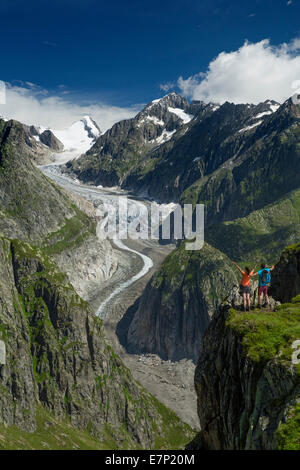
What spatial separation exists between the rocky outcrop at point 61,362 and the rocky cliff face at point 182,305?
112 ft

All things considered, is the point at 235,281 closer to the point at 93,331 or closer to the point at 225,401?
the point at 93,331

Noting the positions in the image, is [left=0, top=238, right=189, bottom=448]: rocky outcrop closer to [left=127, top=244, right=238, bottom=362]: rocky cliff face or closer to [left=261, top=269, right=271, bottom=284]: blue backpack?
[left=127, top=244, right=238, bottom=362]: rocky cliff face

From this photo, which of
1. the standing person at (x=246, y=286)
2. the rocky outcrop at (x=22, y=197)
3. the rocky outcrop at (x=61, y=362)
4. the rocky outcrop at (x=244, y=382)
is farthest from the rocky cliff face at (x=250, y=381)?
the rocky outcrop at (x=22, y=197)

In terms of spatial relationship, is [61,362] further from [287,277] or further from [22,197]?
[22,197]

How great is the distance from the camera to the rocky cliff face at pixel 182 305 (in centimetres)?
12975

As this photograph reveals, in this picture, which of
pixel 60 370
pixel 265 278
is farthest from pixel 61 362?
pixel 265 278

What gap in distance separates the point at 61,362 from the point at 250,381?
2739 inches

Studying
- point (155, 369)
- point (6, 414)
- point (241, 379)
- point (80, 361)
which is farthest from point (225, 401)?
point (155, 369)

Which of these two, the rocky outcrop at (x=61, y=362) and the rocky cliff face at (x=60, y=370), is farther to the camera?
the rocky outcrop at (x=61, y=362)

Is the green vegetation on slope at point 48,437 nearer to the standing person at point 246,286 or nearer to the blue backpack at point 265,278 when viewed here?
the standing person at point 246,286

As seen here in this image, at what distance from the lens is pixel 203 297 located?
133 meters

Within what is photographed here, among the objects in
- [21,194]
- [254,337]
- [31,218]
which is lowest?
[254,337]

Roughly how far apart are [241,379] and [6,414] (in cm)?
5536

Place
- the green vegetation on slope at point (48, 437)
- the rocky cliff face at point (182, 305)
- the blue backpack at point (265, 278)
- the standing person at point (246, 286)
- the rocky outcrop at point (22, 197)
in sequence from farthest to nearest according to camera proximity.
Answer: the rocky outcrop at point (22, 197) → the rocky cliff face at point (182, 305) → the green vegetation on slope at point (48, 437) → the blue backpack at point (265, 278) → the standing person at point (246, 286)
